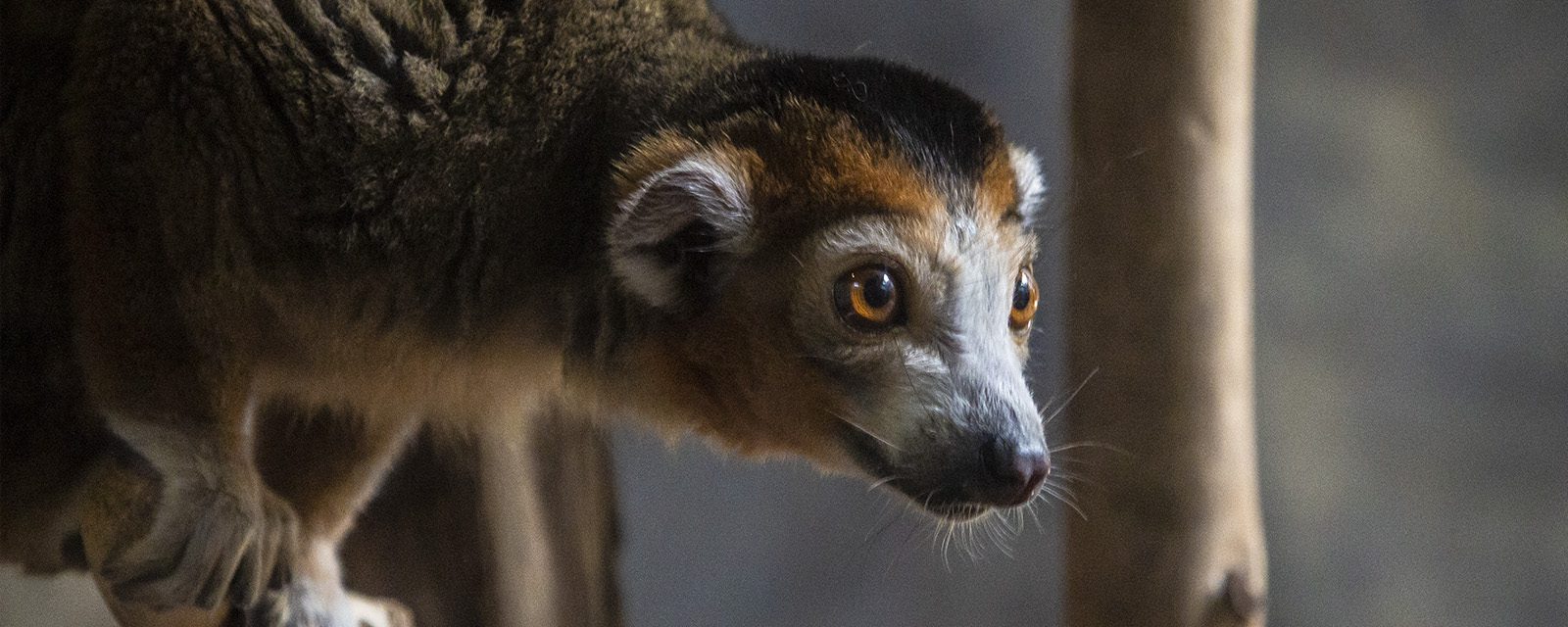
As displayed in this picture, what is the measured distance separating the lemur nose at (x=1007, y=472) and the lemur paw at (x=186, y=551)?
4.38 ft

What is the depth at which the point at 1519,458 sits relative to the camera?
Result: 5215mm

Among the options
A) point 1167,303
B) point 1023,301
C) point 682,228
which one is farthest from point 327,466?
point 1167,303

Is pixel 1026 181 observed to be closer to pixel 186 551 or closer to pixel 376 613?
pixel 186 551

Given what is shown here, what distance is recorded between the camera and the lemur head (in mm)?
2252

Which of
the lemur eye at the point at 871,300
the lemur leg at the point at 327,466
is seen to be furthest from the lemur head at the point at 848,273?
the lemur leg at the point at 327,466

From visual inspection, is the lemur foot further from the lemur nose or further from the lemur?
the lemur nose

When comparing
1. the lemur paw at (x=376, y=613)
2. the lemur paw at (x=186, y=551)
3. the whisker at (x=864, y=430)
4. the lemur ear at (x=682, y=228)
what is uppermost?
the lemur ear at (x=682, y=228)

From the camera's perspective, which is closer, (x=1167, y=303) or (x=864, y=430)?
(x=864, y=430)

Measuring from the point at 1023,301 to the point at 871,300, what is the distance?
36cm

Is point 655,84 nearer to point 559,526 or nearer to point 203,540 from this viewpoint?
point 203,540

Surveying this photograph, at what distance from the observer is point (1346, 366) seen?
218 inches

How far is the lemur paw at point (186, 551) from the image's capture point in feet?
8.01

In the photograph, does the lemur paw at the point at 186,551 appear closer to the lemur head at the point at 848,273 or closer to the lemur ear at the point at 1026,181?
the lemur head at the point at 848,273

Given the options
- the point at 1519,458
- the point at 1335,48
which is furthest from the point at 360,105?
the point at 1519,458
